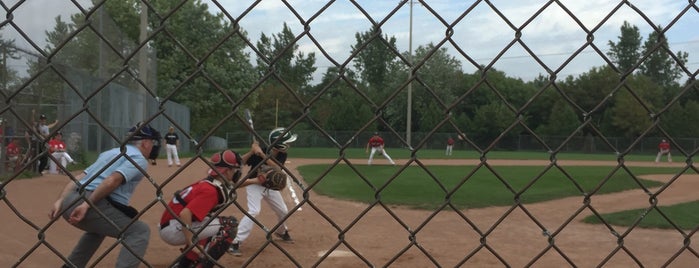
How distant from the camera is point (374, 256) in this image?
26.4 ft

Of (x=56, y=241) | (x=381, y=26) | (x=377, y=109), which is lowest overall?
(x=56, y=241)

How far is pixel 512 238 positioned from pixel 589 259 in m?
1.58

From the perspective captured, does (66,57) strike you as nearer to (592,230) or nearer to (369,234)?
(369,234)

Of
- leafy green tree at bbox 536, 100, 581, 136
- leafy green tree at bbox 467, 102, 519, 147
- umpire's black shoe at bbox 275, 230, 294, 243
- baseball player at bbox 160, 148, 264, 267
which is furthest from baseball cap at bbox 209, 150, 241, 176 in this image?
leafy green tree at bbox 536, 100, 581, 136

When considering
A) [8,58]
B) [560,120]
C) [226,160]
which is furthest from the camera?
[560,120]

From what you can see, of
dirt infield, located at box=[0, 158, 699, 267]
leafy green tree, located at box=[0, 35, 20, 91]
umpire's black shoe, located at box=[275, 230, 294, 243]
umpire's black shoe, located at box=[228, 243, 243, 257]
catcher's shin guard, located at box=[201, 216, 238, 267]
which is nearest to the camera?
catcher's shin guard, located at box=[201, 216, 238, 267]

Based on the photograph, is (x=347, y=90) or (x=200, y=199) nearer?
(x=200, y=199)

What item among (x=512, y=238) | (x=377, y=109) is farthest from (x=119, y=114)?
(x=377, y=109)

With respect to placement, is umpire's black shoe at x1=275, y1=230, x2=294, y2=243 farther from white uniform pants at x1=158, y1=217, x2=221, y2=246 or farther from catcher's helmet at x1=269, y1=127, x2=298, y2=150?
white uniform pants at x1=158, y1=217, x2=221, y2=246

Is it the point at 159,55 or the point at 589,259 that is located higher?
the point at 159,55

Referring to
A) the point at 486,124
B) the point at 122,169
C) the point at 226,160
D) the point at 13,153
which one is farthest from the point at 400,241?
the point at 486,124

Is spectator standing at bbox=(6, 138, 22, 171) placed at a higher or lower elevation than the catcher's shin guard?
lower

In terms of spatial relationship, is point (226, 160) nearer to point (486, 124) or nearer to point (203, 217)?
point (203, 217)

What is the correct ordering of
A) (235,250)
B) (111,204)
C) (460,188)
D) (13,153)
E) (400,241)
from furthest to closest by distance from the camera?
1. (460,188)
2. (13,153)
3. (400,241)
4. (235,250)
5. (111,204)
